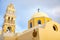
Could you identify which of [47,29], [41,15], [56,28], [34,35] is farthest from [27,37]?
[41,15]

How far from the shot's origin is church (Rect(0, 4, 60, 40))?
13164mm

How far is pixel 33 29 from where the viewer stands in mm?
14961

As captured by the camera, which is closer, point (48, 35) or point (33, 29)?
point (48, 35)

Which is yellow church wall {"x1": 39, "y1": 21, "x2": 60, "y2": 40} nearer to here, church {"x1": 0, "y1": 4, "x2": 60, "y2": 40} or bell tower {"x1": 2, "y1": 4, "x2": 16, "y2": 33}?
church {"x1": 0, "y1": 4, "x2": 60, "y2": 40}

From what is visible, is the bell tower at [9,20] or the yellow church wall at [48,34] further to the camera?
the bell tower at [9,20]

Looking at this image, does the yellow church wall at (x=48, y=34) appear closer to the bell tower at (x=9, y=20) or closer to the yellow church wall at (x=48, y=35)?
the yellow church wall at (x=48, y=35)

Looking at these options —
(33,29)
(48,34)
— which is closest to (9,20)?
(33,29)

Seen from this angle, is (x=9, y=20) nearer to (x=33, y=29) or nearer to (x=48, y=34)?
(x=33, y=29)

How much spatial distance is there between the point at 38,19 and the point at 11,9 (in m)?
5.12

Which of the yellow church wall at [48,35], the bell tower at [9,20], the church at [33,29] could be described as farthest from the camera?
the bell tower at [9,20]

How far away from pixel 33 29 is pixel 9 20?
599 centimetres

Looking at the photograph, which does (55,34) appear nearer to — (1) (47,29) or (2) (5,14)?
(1) (47,29)

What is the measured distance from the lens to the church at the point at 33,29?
13164 millimetres

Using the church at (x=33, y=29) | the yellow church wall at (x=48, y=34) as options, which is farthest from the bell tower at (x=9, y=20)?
the yellow church wall at (x=48, y=34)
